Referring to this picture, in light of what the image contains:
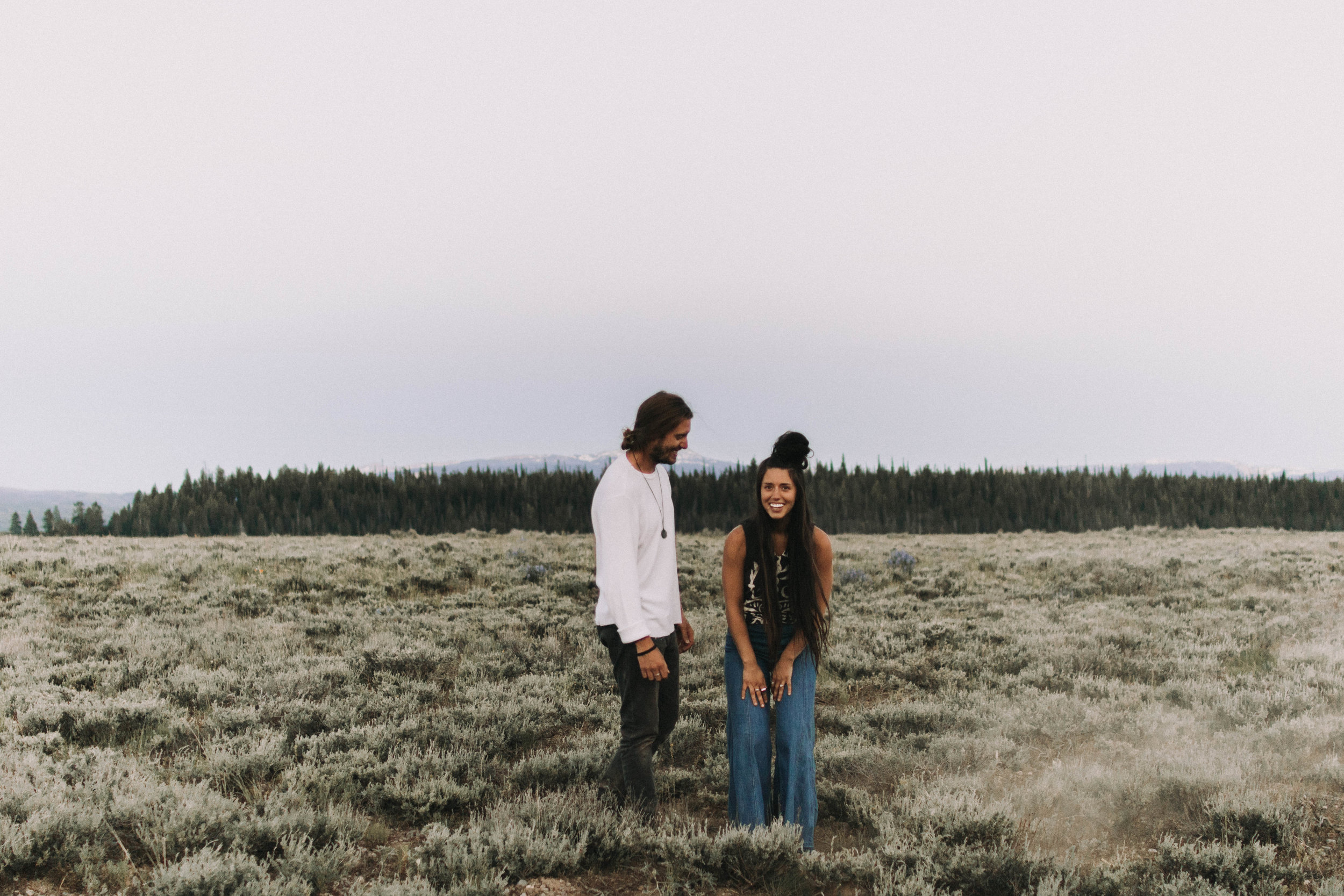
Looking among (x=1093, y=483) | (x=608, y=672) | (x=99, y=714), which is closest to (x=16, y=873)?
(x=99, y=714)

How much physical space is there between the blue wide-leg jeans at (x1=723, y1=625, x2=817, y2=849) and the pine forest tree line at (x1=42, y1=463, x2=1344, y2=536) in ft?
170

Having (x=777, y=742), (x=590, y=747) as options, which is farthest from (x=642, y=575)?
(x=590, y=747)

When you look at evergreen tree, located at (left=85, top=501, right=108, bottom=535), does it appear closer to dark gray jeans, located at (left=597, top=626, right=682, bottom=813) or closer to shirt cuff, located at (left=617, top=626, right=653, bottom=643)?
dark gray jeans, located at (left=597, top=626, right=682, bottom=813)

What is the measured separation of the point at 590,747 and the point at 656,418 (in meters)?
3.61

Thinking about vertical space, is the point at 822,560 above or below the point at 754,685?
above

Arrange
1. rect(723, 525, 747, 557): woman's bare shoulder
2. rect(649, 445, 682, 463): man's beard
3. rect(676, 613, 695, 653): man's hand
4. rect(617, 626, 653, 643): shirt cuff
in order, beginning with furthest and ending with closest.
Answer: rect(676, 613, 695, 653): man's hand < rect(723, 525, 747, 557): woman's bare shoulder < rect(649, 445, 682, 463): man's beard < rect(617, 626, 653, 643): shirt cuff

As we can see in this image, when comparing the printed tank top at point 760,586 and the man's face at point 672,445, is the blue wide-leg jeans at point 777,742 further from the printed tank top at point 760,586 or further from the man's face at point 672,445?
the man's face at point 672,445

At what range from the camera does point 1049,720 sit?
7211 mm

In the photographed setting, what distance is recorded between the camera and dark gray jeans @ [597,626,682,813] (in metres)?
4.33

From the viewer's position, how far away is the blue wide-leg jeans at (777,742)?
14.2 ft

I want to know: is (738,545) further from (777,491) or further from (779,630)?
(779,630)

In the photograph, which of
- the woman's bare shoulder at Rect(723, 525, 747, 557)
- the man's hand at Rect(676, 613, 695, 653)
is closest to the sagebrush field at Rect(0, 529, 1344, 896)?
the man's hand at Rect(676, 613, 695, 653)

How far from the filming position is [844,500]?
6091 centimetres

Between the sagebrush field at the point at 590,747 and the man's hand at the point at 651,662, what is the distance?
1.10 metres
